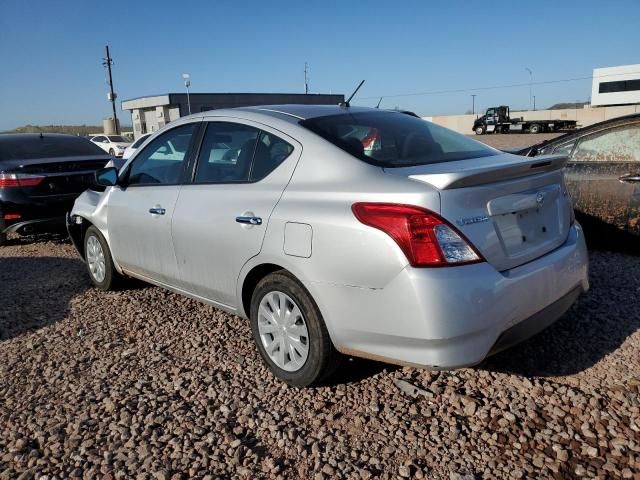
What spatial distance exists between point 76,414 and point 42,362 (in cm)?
90

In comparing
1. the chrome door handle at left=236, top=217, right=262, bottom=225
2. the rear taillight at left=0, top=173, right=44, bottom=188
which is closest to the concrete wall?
the rear taillight at left=0, top=173, right=44, bottom=188

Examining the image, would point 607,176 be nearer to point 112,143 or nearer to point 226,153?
point 226,153

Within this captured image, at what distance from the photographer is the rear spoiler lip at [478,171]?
2502mm

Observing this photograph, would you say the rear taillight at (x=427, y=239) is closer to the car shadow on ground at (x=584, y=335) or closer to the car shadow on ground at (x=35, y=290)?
the car shadow on ground at (x=584, y=335)

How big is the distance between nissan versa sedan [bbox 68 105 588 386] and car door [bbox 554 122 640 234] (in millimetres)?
2198

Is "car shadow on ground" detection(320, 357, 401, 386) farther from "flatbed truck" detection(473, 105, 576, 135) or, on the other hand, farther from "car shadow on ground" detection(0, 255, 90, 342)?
"flatbed truck" detection(473, 105, 576, 135)

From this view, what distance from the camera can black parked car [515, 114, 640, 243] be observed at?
509 cm

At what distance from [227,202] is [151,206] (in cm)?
98

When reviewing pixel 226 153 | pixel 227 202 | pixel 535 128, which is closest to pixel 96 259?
pixel 226 153

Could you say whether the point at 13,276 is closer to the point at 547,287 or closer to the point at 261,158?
the point at 261,158

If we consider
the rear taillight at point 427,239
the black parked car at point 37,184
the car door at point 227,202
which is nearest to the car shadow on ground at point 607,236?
the rear taillight at point 427,239

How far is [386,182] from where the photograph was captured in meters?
2.63

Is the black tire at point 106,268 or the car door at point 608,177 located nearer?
the black tire at point 106,268

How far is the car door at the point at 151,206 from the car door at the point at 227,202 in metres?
0.17
